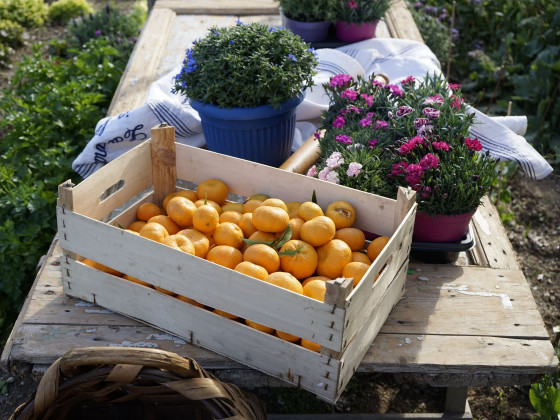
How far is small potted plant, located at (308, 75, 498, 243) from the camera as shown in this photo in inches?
79.8

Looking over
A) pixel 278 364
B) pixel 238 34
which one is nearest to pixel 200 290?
pixel 278 364

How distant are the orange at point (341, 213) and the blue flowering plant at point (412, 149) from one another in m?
0.18

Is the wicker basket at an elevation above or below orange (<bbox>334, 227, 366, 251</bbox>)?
below

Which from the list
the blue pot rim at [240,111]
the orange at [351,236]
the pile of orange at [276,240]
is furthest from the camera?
the blue pot rim at [240,111]

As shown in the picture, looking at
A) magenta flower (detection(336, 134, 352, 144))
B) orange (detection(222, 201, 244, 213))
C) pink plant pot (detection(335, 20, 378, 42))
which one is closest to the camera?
orange (detection(222, 201, 244, 213))

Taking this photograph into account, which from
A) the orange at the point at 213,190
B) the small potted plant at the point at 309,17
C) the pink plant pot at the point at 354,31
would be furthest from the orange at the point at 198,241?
the pink plant pot at the point at 354,31

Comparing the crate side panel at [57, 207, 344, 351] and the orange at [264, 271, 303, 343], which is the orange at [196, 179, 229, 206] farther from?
the orange at [264, 271, 303, 343]

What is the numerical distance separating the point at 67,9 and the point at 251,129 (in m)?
4.48

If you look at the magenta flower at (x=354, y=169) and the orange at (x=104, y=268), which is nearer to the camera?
the orange at (x=104, y=268)

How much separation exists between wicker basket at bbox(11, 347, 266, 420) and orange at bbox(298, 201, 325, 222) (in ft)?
1.74

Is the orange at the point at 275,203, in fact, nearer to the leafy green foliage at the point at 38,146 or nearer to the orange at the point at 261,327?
the orange at the point at 261,327

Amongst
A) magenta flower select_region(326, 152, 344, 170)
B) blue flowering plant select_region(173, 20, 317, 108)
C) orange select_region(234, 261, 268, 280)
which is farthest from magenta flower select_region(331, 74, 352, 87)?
orange select_region(234, 261, 268, 280)

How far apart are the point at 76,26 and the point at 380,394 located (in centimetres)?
409

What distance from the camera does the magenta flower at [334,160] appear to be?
83.0 inches
